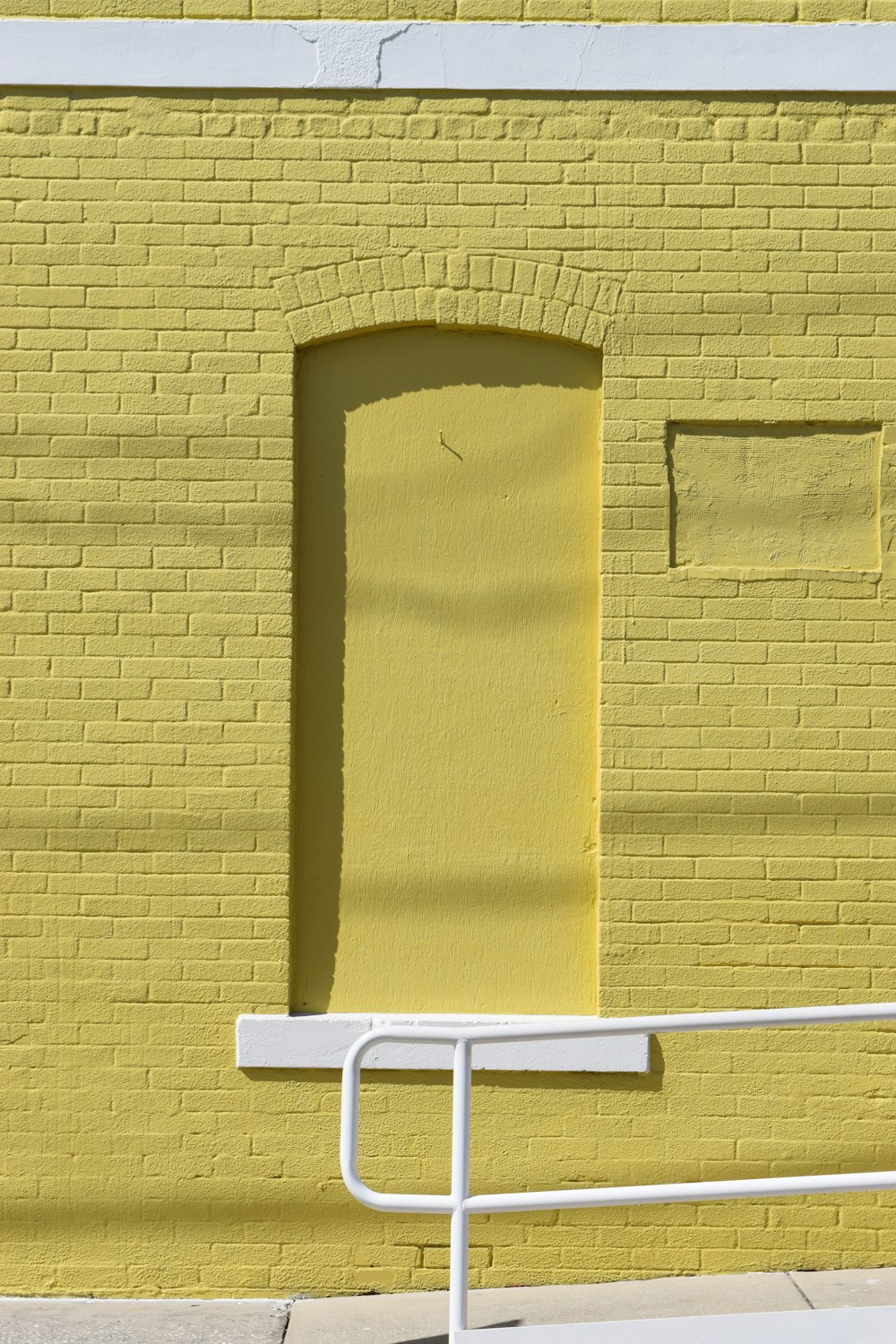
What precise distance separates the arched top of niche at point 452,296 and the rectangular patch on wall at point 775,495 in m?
0.57

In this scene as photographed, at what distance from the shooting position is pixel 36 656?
4.82 metres

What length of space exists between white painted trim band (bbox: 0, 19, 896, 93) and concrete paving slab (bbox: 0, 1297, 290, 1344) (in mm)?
4417

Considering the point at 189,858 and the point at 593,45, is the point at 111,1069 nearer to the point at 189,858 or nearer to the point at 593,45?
the point at 189,858

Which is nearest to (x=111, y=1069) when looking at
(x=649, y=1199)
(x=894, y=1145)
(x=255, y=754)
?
(x=255, y=754)

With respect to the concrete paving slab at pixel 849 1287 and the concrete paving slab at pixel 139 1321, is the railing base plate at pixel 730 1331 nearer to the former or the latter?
the concrete paving slab at pixel 849 1287

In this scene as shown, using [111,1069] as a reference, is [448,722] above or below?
above

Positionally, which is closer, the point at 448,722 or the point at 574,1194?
the point at 574,1194

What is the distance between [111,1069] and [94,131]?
348cm

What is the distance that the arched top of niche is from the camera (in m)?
4.80

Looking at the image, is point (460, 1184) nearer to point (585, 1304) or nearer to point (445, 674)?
point (585, 1304)

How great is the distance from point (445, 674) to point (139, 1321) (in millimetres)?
2506

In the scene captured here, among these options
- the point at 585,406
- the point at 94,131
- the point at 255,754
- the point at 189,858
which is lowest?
the point at 189,858

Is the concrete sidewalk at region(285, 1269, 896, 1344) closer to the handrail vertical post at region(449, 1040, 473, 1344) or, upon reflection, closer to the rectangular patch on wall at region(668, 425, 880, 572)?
the handrail vertical post at region(449, 1040, 473, 1344)

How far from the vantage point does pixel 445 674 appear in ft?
16.0
